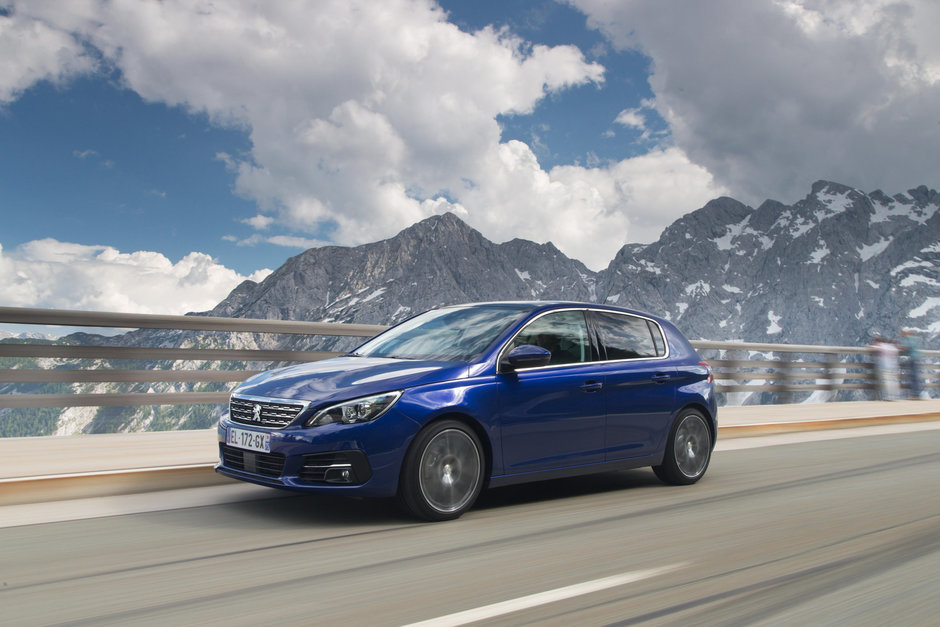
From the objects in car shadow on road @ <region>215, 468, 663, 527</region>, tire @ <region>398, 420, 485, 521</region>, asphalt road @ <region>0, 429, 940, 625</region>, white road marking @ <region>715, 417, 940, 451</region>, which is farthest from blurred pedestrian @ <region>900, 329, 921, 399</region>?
tire @ <region>398, 420, 485, 521</region>

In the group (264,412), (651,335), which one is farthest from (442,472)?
(651,335)

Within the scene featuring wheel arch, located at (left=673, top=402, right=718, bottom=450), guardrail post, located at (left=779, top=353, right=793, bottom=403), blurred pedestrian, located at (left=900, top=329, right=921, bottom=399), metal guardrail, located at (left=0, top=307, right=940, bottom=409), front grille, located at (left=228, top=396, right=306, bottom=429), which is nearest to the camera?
front grille, located at (left=228, top=396, right=306, bottom=429)

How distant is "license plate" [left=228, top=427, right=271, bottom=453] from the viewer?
5293 millimetres

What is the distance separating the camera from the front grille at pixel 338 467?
16.8 feet

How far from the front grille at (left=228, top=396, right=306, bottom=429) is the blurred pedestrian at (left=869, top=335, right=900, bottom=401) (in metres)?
19.0

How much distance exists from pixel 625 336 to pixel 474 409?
1.97m

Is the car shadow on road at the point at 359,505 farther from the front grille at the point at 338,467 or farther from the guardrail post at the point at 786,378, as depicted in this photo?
the guardrail post at the point at 786,378

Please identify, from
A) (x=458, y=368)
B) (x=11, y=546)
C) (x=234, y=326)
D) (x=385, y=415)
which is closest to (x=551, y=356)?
(x=458, y=368)

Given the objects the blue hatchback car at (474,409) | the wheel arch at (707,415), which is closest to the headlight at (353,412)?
the blue hatchback car at (474,409)

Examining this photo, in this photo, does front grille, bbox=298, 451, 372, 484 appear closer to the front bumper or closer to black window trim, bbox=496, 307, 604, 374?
the front bumper

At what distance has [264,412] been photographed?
5391 mm

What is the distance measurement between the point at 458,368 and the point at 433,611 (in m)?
2.21

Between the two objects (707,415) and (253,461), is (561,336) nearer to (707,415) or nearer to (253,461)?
(707,415)

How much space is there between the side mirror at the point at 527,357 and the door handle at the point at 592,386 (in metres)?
0.67
